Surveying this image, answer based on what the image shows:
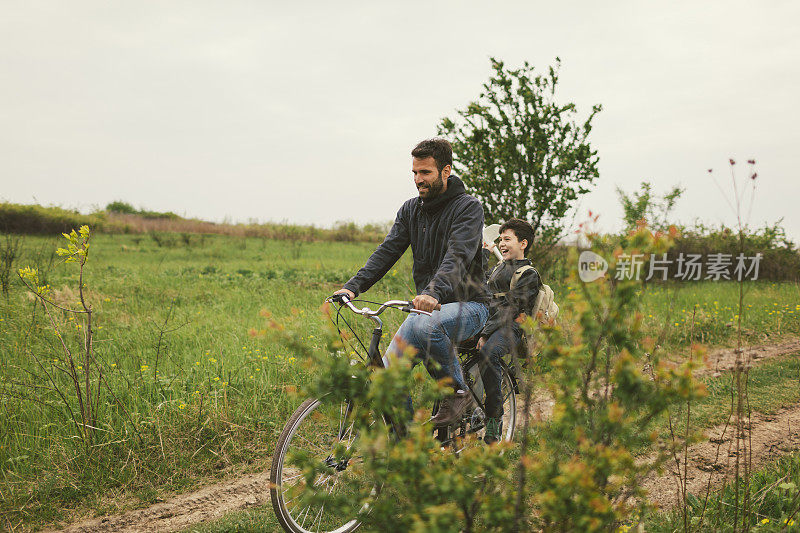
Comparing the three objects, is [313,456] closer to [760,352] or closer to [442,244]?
[442,244]

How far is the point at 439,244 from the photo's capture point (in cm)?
363

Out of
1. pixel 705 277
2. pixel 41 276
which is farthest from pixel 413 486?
pixel 705 277

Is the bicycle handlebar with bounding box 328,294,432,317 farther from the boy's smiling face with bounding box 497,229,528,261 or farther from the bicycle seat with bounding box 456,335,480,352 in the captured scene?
the boy's smiling face with bounding box 497,229,528,261

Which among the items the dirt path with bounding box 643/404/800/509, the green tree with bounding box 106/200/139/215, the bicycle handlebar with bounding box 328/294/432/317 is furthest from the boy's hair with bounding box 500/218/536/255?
the green tree with bounding box 106/200/139/215

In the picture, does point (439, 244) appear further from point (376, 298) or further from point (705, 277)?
point (705, 277)

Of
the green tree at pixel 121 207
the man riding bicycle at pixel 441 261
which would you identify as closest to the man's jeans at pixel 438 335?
the man riding bicycle at pixel 441 261

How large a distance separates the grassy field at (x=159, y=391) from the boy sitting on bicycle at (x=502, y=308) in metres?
0.92

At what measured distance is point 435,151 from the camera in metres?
3.49

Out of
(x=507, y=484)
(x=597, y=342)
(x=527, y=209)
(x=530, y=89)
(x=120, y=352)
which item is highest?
(x=530, y=89)

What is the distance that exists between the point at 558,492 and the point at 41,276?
1192 cm

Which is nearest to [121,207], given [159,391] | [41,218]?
[41,218]

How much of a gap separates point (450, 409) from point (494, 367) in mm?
641

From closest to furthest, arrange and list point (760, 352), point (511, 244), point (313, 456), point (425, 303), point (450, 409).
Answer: point (313, 456)
point (425, 303)
point (450, 409)
point (511, 244)
point (760, 352)

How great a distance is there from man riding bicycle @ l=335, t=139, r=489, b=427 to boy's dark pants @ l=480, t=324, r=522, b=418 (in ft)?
0.68
